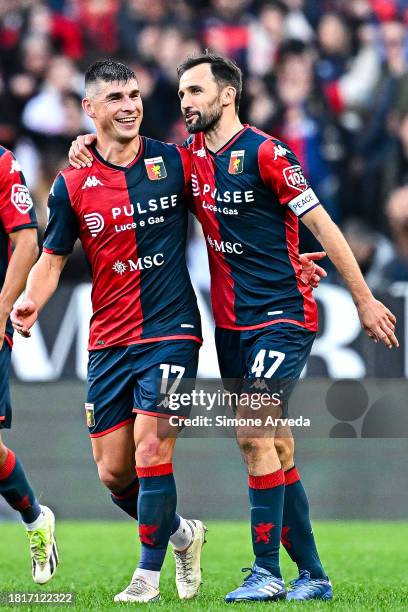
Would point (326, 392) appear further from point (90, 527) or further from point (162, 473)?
point (162, 473)

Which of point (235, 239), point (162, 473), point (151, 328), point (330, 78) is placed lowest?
point (162, 473)

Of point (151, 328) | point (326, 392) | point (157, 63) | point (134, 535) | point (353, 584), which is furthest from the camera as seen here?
point (157, 63)

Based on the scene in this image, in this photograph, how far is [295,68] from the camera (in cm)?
1332

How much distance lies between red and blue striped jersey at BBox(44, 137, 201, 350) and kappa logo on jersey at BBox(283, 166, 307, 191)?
573mm

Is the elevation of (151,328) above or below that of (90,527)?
above

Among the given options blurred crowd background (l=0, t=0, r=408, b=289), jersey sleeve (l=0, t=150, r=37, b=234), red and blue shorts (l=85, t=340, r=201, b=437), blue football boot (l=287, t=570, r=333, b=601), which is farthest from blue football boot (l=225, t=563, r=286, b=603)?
blurred crowd background (l=0, t=0, r=408, b=289)

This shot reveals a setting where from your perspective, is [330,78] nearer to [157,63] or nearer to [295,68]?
[295,68]

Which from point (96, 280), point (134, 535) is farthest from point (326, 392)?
point (96, 280)

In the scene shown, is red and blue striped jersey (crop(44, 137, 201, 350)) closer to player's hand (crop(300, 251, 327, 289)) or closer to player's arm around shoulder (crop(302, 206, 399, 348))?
player's hand (crop(300, 251, 327, 289))

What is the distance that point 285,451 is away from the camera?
5.66 metres

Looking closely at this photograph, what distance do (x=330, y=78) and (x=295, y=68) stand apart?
459mm

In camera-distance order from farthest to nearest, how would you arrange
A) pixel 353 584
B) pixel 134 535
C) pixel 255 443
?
pixel 134 535 → pixel 353 584 → pixel 255 443

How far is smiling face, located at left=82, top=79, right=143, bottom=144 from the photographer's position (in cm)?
582

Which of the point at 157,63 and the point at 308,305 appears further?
the point at 157,63
